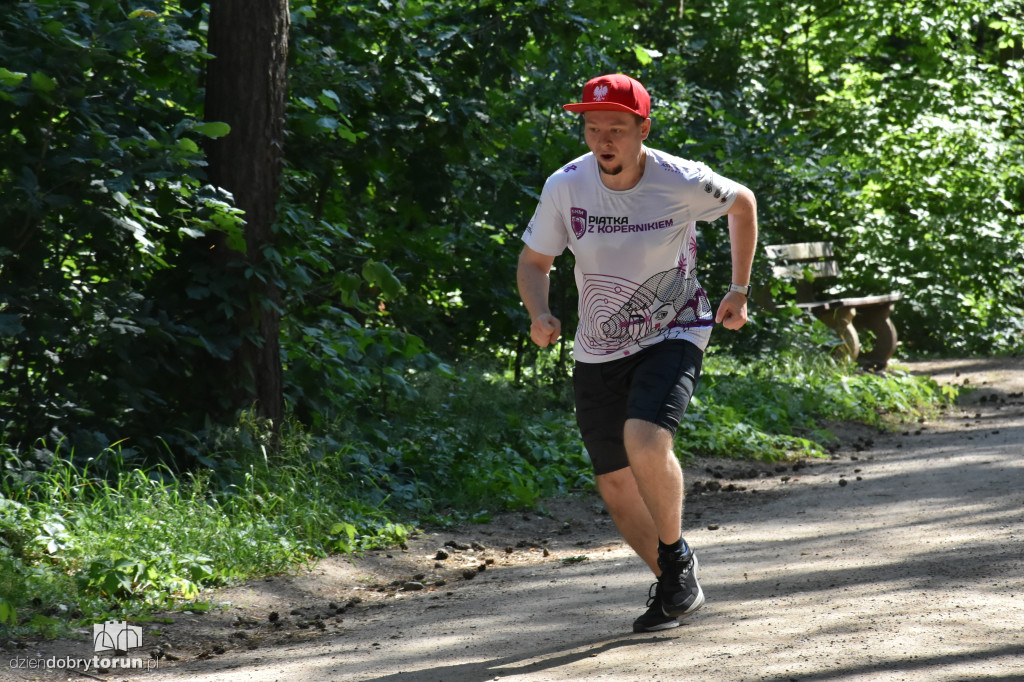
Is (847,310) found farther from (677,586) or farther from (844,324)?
(677,586)

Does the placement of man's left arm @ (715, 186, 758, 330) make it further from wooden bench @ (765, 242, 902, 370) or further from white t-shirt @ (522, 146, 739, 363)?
wooden bench @ (765, 242, 902, 370)

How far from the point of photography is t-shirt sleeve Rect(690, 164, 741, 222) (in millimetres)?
4039

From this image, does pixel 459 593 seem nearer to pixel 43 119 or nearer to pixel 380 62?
pixel 43 119

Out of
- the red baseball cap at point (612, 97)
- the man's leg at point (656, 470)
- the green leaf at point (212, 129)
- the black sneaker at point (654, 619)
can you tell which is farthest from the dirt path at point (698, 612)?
the green leaf at point (212, 129)

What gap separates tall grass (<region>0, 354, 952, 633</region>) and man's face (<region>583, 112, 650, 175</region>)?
2669 millimetres

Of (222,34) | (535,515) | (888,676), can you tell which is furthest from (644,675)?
(222,34)

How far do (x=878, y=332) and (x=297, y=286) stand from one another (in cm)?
887

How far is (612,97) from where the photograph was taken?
12.7ft

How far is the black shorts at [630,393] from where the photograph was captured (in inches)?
155

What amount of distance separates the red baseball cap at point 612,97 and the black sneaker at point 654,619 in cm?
178

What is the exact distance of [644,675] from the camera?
356 centimetres

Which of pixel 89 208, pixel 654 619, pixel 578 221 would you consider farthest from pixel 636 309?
pixel 89 208

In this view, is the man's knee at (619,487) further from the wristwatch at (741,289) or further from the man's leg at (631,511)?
the wristwatch at (741,289)

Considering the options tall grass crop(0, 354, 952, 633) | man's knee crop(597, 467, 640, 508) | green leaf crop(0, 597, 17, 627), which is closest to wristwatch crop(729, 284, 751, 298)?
Answer: man's knee crop(597, 467, 640, 508)
